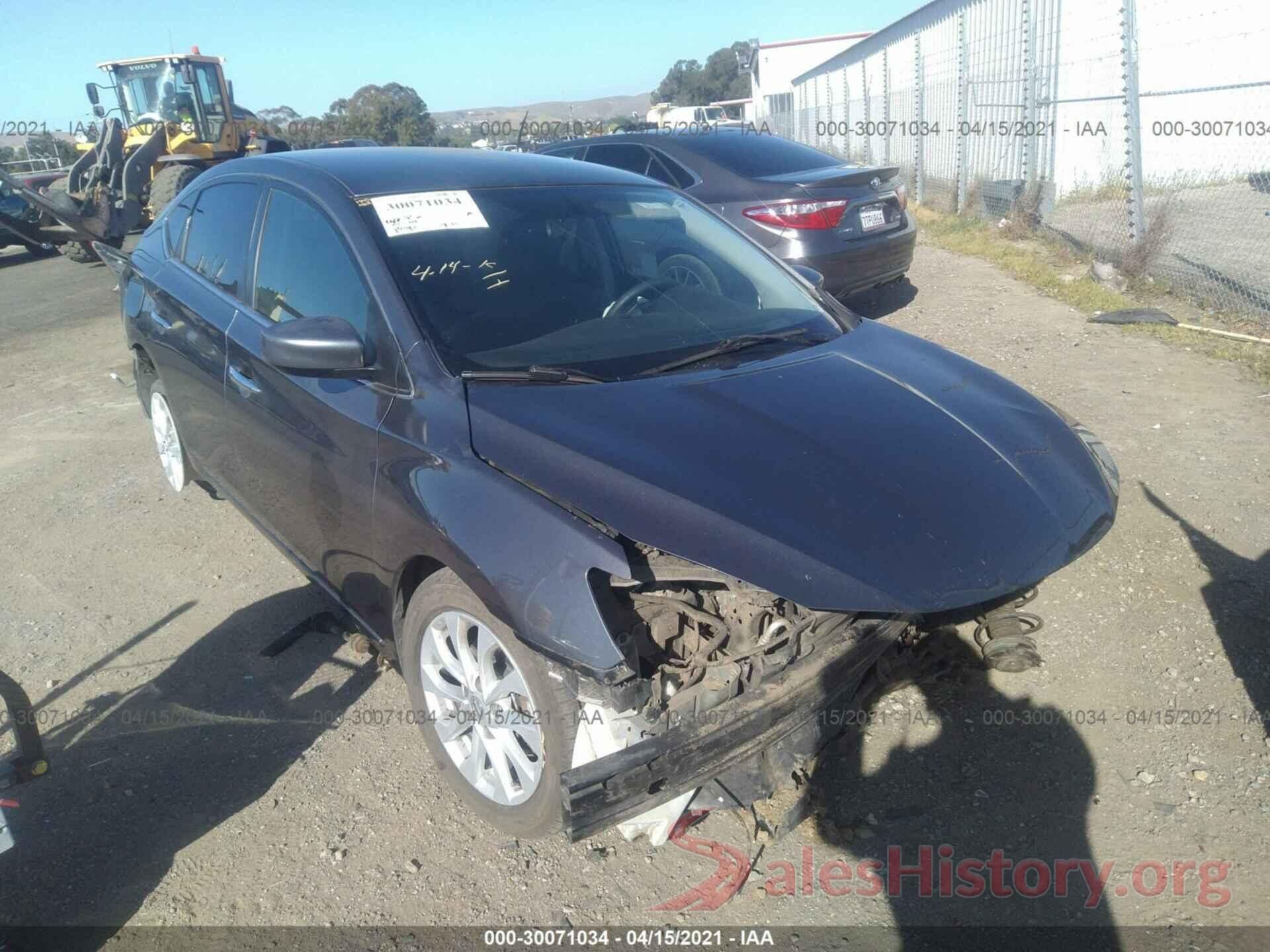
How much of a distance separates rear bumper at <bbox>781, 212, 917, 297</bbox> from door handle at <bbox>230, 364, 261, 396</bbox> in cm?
442

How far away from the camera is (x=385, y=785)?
2.92m

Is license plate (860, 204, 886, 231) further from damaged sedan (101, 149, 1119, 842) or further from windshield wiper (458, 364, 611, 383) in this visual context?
windshield wiper (458, 364, 611, 383)

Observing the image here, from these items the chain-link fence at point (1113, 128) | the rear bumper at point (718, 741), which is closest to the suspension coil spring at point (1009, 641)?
the rear bumper at point (718, 741)

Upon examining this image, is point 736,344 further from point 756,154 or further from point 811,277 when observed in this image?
point 756,154

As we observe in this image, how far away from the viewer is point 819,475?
2.39 metres

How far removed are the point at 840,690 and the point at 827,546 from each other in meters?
0.45

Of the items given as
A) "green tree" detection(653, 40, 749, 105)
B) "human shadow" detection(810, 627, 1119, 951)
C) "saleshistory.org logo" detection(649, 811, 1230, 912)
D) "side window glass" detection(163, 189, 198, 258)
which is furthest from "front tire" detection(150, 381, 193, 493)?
"green tree" detection(653, 40, 749, 105)

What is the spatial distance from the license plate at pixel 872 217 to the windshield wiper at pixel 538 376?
5092mm

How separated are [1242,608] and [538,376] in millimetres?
2804

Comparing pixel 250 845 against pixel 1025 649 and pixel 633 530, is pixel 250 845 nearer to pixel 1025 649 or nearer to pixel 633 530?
pixel 633 530

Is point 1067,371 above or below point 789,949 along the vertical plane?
above

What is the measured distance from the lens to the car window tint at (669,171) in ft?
24.7

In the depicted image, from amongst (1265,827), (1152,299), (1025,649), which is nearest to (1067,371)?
(1152,299)

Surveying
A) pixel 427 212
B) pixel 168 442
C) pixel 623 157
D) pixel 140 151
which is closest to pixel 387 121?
pixel 140 151
